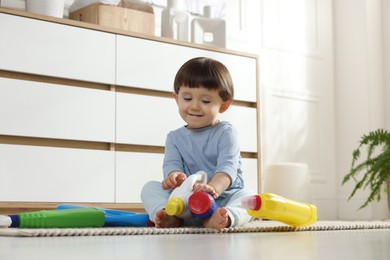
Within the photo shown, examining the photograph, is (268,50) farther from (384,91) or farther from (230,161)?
(230,161)

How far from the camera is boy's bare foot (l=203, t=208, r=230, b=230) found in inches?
67.9

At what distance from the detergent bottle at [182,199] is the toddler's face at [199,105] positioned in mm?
246

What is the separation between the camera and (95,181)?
303 cm

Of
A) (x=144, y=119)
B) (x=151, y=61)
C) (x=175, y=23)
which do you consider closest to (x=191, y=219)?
(x=144, y=119)

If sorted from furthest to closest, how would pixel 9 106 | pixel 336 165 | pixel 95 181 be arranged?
pixel 336 165 → pixel 95 181 → pixel 9 106

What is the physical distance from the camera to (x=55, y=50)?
118 inches

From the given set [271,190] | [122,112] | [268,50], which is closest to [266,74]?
[268,50]

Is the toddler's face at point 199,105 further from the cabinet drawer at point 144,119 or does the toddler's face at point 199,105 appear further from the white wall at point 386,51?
the white wall at point 386,51

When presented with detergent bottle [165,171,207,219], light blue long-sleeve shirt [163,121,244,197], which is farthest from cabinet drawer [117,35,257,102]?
detergent bottle [165,171,207,219]

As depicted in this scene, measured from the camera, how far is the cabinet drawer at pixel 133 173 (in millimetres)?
3117

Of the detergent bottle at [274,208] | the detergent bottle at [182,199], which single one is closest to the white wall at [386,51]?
the detergent bottle at [274,208]

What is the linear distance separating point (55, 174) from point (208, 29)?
4.02 ft

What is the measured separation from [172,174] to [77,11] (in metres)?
1.61

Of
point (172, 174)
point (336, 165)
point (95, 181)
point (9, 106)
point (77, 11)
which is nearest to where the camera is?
point (172, 174)
